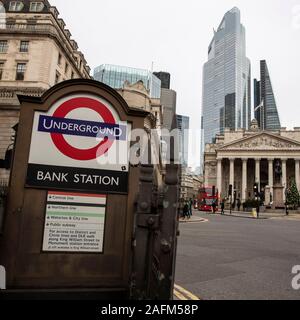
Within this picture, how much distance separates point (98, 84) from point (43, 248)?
6.44ft

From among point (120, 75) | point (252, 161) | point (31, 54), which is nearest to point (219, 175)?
point (252, 161)

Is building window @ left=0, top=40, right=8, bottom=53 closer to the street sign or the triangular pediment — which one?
the street sign

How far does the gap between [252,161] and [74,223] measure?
292ft

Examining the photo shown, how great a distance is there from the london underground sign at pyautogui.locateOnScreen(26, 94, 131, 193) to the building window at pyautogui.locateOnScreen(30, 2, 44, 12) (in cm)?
3942

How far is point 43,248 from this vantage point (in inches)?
122

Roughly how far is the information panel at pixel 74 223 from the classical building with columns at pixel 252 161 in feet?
255

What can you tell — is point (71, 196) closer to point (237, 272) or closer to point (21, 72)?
point (237, 272)

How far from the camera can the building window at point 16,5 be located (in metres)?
37.1

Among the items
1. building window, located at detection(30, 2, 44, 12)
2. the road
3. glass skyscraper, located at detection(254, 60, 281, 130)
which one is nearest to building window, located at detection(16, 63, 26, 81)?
building window, located at detection(30, 2, 44, 12)

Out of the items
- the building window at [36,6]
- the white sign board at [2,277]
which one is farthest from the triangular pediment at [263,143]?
the white sign board at [2,277]

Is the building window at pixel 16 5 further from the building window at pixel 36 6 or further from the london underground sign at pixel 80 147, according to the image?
the london underground sign at pixel 80 147

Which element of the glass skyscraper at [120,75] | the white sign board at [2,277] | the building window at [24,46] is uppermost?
the glass skyscraper at [120,75]
